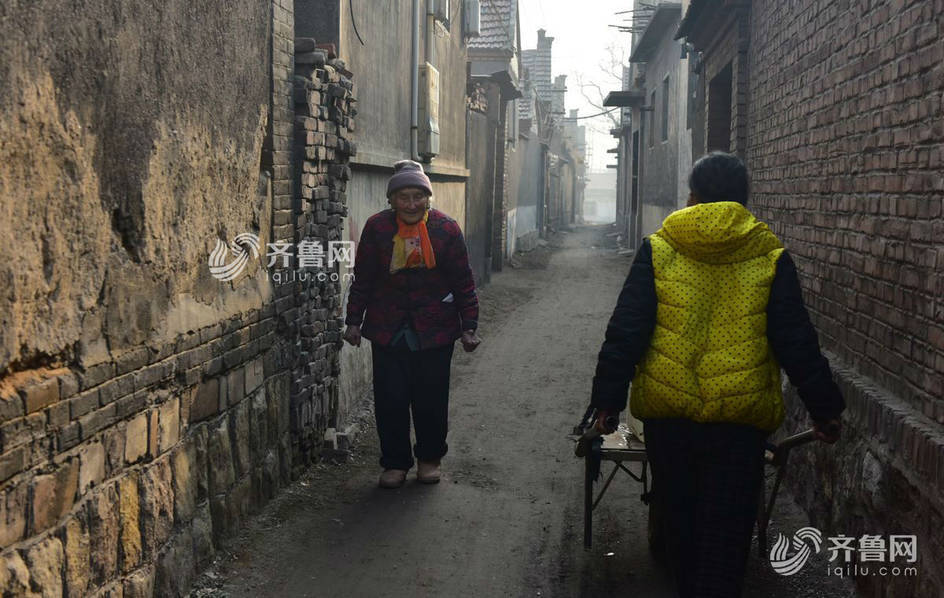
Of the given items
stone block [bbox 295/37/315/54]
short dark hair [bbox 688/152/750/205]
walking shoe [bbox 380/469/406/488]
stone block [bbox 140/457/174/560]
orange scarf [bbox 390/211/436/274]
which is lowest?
walking shoe [bbox 380/469/406/488]

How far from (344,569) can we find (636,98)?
19.7 m

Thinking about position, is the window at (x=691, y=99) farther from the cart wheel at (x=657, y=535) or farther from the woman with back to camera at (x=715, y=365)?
the woman with back to camera at (x=715, y=365)

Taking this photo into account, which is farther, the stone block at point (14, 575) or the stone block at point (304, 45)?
the stone block at point (304, 45)

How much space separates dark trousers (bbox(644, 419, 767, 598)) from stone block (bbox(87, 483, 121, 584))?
Result: 6.06 ft

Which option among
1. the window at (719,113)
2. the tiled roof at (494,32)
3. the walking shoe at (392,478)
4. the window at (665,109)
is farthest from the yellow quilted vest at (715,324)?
the tiled roof at (494,32)

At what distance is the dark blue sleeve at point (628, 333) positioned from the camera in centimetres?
340

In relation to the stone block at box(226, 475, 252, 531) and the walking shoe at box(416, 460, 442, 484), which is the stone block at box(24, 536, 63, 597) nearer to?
the stone block at box(226, 475, 252, 531)

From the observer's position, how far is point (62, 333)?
299cm

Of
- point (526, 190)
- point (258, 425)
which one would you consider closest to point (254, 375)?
point (258, 425)

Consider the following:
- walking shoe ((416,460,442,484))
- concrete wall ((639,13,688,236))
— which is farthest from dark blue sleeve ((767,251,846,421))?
concrete wall ((639,13,688,236))

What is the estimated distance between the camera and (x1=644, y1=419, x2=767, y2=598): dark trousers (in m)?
3.32

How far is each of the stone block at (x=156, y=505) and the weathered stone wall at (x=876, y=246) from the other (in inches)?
103

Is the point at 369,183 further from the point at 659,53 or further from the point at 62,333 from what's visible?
the point at 659,53

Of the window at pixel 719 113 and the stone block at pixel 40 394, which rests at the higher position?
the window at pixel 719 113
